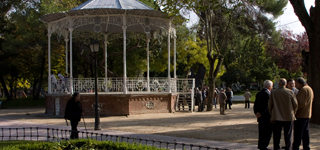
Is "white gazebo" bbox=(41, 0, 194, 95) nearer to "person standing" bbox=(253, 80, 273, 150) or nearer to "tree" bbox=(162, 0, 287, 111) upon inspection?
"tree" bbox=(162, 0, 287, 111)

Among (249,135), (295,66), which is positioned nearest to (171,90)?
(249,135)

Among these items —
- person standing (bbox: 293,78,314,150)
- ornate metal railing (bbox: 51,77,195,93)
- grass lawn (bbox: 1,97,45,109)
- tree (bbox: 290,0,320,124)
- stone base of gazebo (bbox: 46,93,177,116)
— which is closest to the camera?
person standing (bbox: 293,78,314,150)

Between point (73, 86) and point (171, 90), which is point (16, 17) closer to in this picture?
point (73, 86)

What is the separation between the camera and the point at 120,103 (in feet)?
63.5

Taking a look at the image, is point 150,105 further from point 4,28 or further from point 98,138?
point 4,28

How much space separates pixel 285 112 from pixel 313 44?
22.6ft

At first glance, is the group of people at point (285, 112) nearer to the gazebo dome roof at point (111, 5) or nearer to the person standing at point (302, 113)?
the person standing at point (302, 113)

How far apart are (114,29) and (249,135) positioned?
1622 cm

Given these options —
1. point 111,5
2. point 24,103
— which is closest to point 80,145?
point 111,5

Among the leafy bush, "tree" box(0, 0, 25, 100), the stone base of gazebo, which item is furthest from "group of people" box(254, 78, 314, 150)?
"tree" box(0, 0, 25, 100)

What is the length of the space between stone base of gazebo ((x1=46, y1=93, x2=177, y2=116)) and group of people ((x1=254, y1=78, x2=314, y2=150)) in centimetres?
1152

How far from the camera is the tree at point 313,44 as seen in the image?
13422 mm

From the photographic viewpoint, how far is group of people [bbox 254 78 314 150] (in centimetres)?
785

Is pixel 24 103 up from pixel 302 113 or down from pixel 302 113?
down
